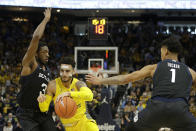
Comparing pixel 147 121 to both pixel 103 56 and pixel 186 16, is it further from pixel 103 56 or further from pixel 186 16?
pixel 186 16

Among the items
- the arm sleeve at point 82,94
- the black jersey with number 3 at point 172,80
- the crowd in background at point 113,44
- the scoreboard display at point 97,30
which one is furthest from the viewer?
the crowd in background at point 113,44

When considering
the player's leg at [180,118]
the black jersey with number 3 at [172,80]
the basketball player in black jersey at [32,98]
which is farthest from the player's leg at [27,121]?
the player's leg at [180,118]

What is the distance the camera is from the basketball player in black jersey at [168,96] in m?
4.59

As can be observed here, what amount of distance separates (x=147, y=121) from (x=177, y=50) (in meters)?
1.11

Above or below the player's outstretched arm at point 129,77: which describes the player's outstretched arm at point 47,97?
below

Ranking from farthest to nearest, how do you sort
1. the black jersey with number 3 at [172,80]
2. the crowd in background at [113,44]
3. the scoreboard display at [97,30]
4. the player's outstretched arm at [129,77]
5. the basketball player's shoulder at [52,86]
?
the crowd in background at [113,44]
the scoreboard display at [97,30]
the basketball player's shoulder at [52,86]
the player's outstretched arm at [129,77]
the black jersey with number 3 at [172,80]

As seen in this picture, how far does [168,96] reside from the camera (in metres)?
4.73

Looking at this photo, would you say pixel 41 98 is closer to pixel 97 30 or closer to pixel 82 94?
pixel 82 94

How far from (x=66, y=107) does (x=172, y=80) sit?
5.71ft

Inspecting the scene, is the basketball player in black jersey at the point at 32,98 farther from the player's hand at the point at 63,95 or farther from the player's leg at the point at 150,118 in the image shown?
the player's leg at the point at 150,118

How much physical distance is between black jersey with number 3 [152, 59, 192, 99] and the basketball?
1436 millimetres

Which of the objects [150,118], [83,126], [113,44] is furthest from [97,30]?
[150,118]

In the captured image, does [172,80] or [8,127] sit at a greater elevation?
[172,80]

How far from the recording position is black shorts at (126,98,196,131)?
15.0ft
